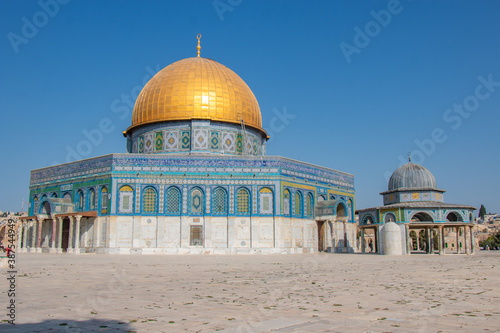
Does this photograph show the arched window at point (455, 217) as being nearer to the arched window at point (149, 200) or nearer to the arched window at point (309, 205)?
the arched window at point (309, 205)

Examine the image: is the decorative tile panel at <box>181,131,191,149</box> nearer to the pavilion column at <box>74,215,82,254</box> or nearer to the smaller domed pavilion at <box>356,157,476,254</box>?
the pavilion column at <box>74,215,82,254</box>

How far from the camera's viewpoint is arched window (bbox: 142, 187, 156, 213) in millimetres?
30969

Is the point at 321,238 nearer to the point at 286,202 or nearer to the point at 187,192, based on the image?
the point at 286,202

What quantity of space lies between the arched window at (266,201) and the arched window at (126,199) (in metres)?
8.25

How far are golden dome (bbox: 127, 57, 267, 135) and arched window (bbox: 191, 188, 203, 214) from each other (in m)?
6.66

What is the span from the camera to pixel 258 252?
3053cm

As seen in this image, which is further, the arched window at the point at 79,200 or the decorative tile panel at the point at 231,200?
the arched window at the point at 79,200

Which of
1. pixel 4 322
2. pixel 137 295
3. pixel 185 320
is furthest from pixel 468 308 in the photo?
pixel 4 322

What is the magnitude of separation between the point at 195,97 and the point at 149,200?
9197 mm

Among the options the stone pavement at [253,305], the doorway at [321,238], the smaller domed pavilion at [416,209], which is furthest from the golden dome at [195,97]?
the stone pavement at [253,305]

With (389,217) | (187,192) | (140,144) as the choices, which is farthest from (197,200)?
(389,217)

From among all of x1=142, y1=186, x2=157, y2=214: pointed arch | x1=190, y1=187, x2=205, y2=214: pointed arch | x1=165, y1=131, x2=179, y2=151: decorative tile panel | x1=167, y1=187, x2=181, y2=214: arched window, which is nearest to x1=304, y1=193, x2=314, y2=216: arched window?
x1=190, y1=187, x2=205, y2=214: pointed arch

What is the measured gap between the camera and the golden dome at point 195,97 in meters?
36.1

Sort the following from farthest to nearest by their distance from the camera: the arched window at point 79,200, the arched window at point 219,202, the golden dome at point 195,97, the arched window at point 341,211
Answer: the arched window at point 341,211 < the golden dome at point 195,97 < the arched window at point 79,200 < the arched window at point 219,202
